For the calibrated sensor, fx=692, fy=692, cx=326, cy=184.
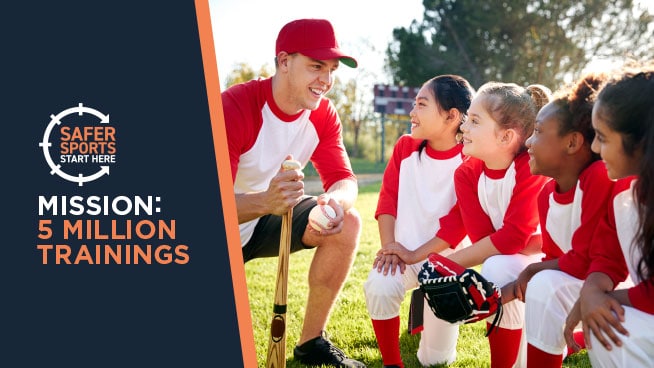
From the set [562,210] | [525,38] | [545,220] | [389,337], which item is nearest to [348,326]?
[389,337]

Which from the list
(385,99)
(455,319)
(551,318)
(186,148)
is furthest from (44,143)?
(385,99)

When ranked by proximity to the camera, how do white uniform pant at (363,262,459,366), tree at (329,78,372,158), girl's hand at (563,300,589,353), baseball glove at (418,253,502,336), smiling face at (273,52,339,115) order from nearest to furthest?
girl's hand at (563,300,589,353) < baseball glove at (418,253,502,336) < white uniform pant at (363,262,459,366) < smiling face at (273,52,339,115) < tree at (329,78,372,158)

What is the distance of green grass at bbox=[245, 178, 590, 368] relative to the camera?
147 inches

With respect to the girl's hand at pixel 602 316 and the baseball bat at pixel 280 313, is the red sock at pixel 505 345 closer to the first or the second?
the girl's hand at pixel 602 316

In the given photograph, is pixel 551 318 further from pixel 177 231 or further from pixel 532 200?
pixel 177 231

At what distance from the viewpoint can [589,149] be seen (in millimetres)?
2811

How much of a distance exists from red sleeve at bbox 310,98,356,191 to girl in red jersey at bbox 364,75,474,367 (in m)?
0.39

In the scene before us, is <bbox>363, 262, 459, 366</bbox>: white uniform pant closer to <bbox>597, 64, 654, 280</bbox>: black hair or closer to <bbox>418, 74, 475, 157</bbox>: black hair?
<bbox>418, 74, 475, 157</bbox>: black hair

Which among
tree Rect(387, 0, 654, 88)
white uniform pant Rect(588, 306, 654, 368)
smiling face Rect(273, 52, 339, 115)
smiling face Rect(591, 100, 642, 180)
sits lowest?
white uniform pant Rect(588, 306, 654, 368)

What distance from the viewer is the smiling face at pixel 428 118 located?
367 centimetres

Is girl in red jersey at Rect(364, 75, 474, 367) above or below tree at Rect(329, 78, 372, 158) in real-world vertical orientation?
below

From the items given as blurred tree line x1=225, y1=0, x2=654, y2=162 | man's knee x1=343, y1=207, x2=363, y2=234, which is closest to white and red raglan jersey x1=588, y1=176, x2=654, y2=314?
man's knee x1=343, y1=207, x2=363, y2=234

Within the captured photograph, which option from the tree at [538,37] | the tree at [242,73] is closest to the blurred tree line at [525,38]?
the tree at [538,37]

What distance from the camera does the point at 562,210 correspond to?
113 inches
